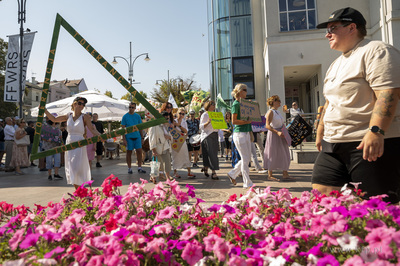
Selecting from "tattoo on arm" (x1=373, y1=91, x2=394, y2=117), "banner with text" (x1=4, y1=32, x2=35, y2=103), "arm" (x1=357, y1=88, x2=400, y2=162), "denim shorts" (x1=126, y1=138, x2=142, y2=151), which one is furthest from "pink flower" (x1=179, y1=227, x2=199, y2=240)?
"banner with text" (x1=4, y1=32, x2=35, y2=103)

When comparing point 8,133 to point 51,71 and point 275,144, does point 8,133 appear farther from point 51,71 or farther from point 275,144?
point 51,71

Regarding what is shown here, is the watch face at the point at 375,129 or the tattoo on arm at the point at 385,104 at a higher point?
the tattoo on arm at the point at 385,104

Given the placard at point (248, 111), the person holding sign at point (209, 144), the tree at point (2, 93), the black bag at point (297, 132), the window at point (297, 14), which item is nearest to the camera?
the placard at point (248, 111)

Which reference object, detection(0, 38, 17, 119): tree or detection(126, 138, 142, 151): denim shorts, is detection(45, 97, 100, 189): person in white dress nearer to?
detection(126, 138, 142, 151): denim shorts

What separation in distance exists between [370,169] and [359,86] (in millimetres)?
617

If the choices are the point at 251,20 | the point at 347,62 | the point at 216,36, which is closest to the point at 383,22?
the point at 251,20

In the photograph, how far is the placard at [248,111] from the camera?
21.7ft

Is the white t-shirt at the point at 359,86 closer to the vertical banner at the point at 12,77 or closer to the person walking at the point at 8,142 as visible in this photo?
the person walking at the point at 8,142

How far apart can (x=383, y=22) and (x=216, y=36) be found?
39.5ft

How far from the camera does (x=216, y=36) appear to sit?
2386cm

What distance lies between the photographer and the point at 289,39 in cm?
1627

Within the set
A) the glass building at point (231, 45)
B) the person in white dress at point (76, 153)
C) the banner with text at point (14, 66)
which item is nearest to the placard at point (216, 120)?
the person in white dress at point (76, 153)

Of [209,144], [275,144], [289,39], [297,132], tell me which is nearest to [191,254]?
[275,144]

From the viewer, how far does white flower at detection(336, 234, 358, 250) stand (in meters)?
1.61
